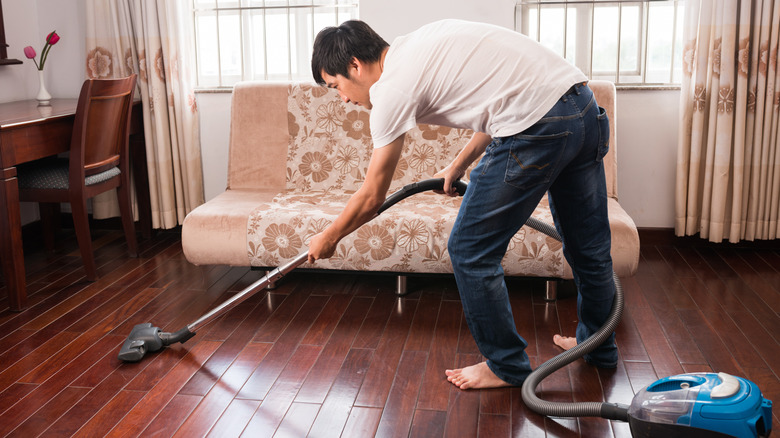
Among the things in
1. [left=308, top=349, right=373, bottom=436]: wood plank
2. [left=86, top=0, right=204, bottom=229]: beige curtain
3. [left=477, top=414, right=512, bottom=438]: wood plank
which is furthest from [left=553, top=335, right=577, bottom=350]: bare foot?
[left=86, top=0, right=204, bottom=229]: beige curtain

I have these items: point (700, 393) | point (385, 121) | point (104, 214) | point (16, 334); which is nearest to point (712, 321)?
point (700, 393)

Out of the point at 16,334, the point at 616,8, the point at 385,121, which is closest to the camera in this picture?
the point at 385,121

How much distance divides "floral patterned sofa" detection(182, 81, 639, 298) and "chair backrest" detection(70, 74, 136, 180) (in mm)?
488

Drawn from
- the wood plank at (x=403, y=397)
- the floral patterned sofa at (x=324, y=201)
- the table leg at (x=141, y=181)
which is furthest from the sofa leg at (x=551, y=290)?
the table leg at (x=141, y=181)

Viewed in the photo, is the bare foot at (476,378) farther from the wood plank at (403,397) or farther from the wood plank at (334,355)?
the wood plank at (334,355)

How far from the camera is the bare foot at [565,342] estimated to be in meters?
2.29

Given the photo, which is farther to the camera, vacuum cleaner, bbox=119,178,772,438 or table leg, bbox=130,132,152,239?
table leg, bbox=130,132,152,239

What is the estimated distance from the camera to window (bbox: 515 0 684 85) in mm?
3357

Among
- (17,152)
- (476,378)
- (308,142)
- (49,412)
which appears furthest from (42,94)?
(476,378)

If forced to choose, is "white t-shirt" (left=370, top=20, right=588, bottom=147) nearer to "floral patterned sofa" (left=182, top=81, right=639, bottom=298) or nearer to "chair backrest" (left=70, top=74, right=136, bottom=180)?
"floral patterned sofa" (left=182, top=81, right=639, bottom=298)

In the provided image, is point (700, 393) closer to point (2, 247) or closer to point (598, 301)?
point (598, 301)

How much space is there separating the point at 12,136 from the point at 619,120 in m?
2.61

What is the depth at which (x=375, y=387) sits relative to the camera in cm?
207

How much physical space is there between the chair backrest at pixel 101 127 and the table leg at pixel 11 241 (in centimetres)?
31
